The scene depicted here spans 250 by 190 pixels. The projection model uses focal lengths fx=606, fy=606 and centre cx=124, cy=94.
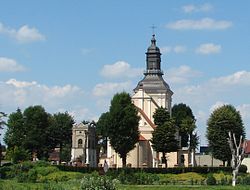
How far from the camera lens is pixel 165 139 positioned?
9194 centimetres

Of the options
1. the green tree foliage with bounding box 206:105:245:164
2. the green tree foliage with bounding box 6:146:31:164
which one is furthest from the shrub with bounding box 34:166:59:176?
the green tree foliage with bounding box 206:105:245:164

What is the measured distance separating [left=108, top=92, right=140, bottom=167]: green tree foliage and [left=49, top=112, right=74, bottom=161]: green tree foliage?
26652 millimetres

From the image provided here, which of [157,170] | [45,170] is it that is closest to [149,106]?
[157,170]

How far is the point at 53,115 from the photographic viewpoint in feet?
392

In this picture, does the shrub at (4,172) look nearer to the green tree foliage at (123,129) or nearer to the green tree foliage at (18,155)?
the green tree foliage at (18,155)

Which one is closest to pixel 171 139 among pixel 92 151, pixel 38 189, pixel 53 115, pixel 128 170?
pixel 128 170

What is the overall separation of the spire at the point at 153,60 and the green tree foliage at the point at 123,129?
27.6 meters

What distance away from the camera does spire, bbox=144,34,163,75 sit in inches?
4628

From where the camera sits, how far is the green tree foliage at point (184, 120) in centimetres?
12275

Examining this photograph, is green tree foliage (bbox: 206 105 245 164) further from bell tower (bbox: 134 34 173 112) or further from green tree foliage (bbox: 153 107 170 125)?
bell tower (bbox: 134 34 173 112)

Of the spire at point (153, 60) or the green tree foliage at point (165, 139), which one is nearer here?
the green tree foliage at point (165, 139)

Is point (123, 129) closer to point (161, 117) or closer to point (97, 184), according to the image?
point (161, 117)

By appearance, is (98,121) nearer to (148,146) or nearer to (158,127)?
(148,146)

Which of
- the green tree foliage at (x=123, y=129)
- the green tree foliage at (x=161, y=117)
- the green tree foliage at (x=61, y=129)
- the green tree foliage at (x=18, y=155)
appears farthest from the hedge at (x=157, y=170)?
the green tree foliage at (x=61, y=129)
